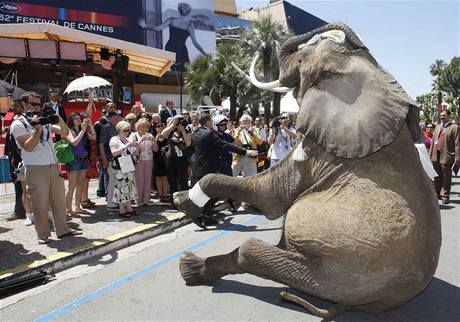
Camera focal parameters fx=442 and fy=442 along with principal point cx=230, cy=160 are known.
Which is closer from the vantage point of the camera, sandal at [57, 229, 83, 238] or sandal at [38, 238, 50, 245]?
sandal at [38, 238, 50, 245]

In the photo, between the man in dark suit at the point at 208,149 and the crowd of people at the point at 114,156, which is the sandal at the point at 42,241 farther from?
the man in dark suit at the point at 208,149

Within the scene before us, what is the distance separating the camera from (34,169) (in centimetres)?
536

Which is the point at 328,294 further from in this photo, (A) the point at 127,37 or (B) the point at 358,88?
(A) the point at 127,37

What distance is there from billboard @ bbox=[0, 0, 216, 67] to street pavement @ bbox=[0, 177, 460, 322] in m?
38.4

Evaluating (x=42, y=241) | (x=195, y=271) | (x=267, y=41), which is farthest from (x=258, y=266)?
(x=267, y=41)

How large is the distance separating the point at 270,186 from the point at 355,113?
39.3 inches

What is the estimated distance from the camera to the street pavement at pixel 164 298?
368cm

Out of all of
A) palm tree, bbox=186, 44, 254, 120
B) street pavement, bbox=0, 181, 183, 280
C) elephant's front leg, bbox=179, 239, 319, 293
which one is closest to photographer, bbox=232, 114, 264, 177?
street pavement, bbox=0, 181, 183, 280

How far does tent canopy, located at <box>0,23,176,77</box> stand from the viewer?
375 inches

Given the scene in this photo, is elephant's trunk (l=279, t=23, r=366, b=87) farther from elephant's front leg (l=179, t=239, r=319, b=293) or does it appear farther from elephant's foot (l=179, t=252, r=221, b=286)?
elephant's foot (l=179, t=252, r=221, b=286)

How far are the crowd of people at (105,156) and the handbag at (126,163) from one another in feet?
0.05

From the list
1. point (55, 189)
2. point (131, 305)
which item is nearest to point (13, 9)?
point (55, 189)

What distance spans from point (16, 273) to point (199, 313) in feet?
6.96

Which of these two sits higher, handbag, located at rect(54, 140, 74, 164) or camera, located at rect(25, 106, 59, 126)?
camera, located at rect(25, 106, 59, 126)
